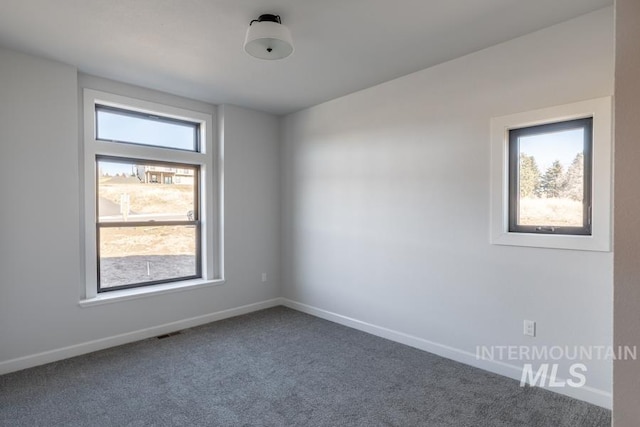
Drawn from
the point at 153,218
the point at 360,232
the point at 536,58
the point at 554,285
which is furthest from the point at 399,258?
the point at 153,218

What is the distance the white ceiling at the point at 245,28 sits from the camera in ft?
7.26

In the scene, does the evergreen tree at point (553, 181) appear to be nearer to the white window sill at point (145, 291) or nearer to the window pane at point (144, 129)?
the white window sill at point (145, 291)

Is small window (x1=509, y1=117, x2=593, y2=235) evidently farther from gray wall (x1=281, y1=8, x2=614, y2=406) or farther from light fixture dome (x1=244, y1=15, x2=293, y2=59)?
light fixture dome (x1=244, y1=15, x2=293, y2=59)

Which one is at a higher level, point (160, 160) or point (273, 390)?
point (160, 160)

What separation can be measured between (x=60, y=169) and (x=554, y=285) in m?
4.22

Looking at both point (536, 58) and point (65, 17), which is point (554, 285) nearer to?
point (536, 58)

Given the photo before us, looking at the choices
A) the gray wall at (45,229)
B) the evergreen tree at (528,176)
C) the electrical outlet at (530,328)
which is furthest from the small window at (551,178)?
the gray wall at (45,229)

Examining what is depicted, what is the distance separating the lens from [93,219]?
3367 mm

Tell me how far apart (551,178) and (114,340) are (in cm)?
419

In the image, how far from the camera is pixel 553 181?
2.55 meters

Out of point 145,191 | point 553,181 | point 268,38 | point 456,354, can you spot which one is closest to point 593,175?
point 553,181

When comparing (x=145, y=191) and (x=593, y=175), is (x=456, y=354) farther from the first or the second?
(x=145, y=191)
